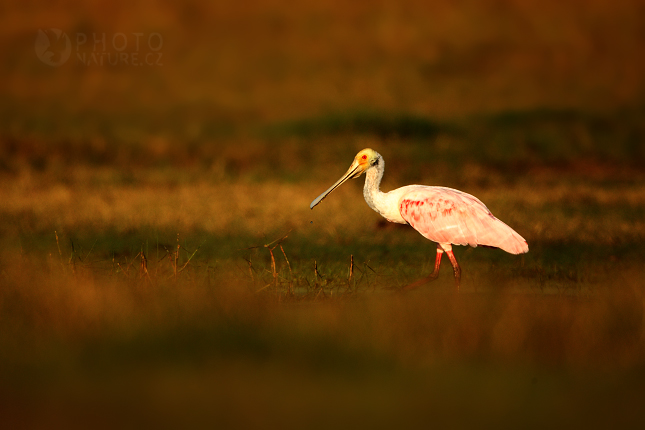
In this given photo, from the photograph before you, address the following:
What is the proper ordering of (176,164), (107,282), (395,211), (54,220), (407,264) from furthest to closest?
(176,164) < (54,220) < (407,264) < (395,211) < (107,282)

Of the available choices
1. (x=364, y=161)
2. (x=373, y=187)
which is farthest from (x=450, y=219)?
(x=364, y=161)

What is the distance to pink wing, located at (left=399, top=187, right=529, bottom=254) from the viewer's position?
394 inches

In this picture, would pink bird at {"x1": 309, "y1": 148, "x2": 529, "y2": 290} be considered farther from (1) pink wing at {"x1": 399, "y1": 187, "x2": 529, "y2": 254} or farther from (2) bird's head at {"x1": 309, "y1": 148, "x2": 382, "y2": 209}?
(2) bird's head at {"x1": 309, "y1": 148, "x2": 382, "y2": 209}

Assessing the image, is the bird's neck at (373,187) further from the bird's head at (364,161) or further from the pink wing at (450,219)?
the pink wing at (450,219)

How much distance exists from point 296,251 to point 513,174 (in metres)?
16.3

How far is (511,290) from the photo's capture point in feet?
31.1

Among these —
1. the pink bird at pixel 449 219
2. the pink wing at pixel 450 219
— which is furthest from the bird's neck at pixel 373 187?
the pink wing at pixel 450 219

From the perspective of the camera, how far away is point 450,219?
10094mm

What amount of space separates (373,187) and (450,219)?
104cm

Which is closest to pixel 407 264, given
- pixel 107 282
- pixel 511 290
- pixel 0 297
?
pixel 511 290

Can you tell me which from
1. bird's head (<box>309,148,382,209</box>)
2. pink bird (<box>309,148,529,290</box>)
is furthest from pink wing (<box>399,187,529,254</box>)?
bird's head (<box>309,148,382,209</box>)

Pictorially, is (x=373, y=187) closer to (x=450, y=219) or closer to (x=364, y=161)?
(x=364, y=161)

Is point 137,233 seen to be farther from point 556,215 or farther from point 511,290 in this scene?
point 556,215

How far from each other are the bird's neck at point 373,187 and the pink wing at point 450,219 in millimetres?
401
